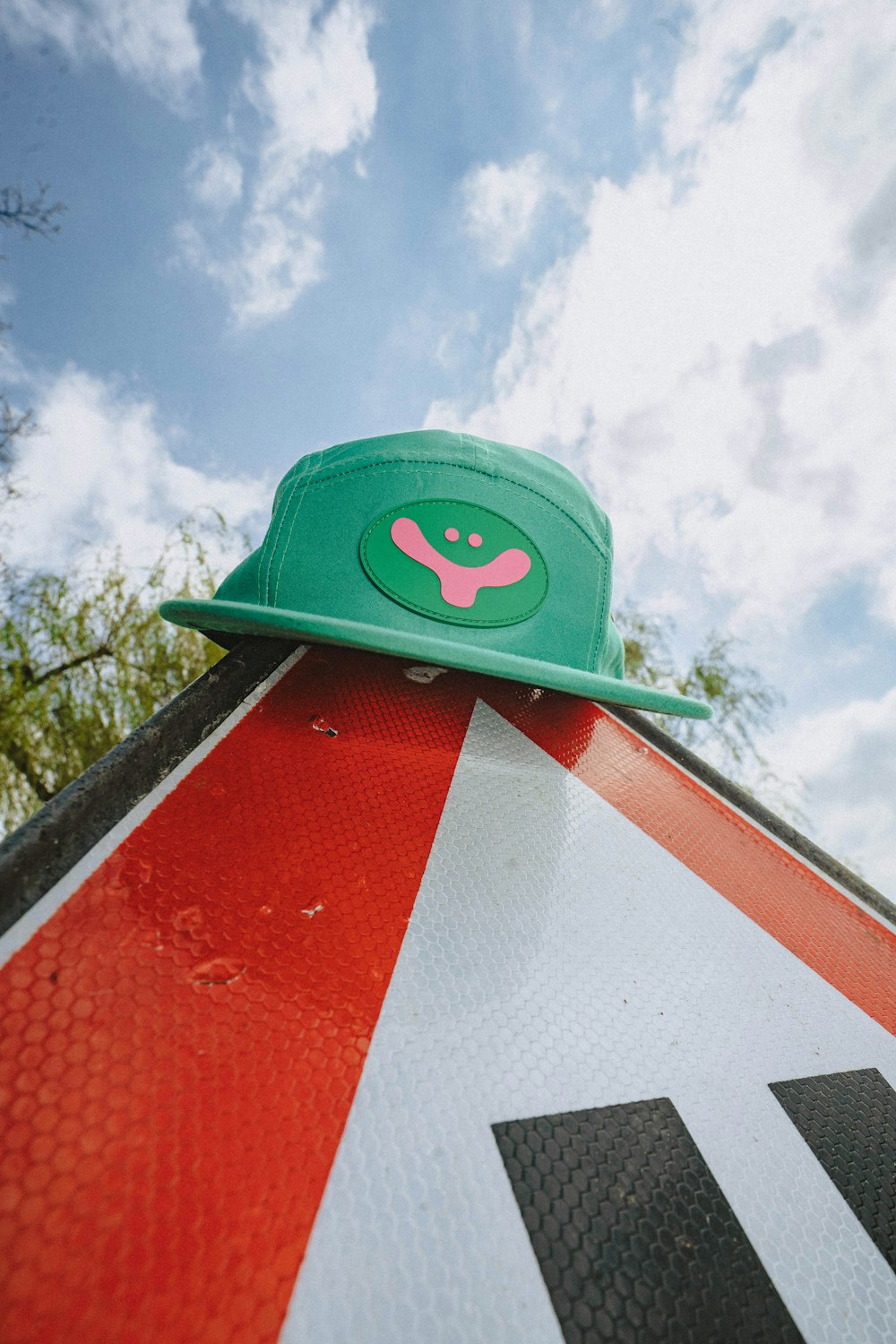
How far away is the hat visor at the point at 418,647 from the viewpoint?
93cm

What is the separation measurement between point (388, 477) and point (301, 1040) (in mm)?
996

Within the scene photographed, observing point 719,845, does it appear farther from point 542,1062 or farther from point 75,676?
point 75,676

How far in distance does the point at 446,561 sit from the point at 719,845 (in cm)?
82

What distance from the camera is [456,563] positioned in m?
1.17

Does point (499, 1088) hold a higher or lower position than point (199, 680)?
lower

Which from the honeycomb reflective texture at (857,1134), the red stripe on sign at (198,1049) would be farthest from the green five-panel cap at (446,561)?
the honeycomb reflective texture at (857,1134)

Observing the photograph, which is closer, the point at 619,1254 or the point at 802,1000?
the point at 619,1254

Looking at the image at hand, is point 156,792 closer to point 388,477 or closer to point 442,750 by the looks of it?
point 442,750

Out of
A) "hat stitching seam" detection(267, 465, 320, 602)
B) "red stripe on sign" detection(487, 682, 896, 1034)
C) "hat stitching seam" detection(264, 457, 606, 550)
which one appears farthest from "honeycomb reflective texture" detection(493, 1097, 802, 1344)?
"hat stitching seam" detection(264, 457, 606, 550)

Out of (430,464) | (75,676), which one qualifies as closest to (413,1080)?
(430,464)

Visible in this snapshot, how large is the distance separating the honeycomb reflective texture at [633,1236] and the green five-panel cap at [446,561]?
1.99 feet

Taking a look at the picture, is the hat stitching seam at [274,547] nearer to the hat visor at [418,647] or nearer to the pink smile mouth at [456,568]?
the hat visor at [418,647]

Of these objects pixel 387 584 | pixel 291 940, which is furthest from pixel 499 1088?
pixel 387 584

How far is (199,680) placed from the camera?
1097mm
